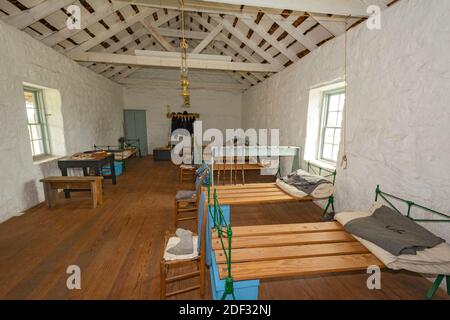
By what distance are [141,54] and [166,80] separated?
10.7 feet

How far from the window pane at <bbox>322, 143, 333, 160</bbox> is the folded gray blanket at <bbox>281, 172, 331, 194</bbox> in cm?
88

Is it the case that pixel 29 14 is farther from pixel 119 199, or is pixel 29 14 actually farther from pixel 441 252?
pixel 441 252

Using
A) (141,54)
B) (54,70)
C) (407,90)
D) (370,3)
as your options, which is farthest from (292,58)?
(54,70)

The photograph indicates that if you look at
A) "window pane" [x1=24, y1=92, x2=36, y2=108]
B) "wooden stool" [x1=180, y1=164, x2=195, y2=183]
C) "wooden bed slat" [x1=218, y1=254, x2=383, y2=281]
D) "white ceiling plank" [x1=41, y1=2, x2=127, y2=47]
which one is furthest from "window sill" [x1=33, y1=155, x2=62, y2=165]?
"wooden bed slat" [x1=218, y1=254, x2=383, y2=281]

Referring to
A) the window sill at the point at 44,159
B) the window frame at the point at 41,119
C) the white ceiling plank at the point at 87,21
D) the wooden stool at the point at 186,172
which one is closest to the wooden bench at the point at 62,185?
the window sill at the point at 44,159

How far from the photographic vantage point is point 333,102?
358 centimetres

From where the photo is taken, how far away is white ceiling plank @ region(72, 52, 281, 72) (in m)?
4.46

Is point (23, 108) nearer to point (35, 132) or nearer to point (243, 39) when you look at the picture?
point (35, 132)

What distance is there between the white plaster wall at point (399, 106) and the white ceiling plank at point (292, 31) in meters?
0.43

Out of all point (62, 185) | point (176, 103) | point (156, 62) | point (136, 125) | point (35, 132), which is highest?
point (156, 62)

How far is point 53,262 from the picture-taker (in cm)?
212

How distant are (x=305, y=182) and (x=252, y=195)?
785 millimetres

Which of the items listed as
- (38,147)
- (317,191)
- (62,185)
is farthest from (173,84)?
(317,191)

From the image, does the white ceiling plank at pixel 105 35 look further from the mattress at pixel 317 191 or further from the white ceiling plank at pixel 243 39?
the mattress at pixel 317 191
